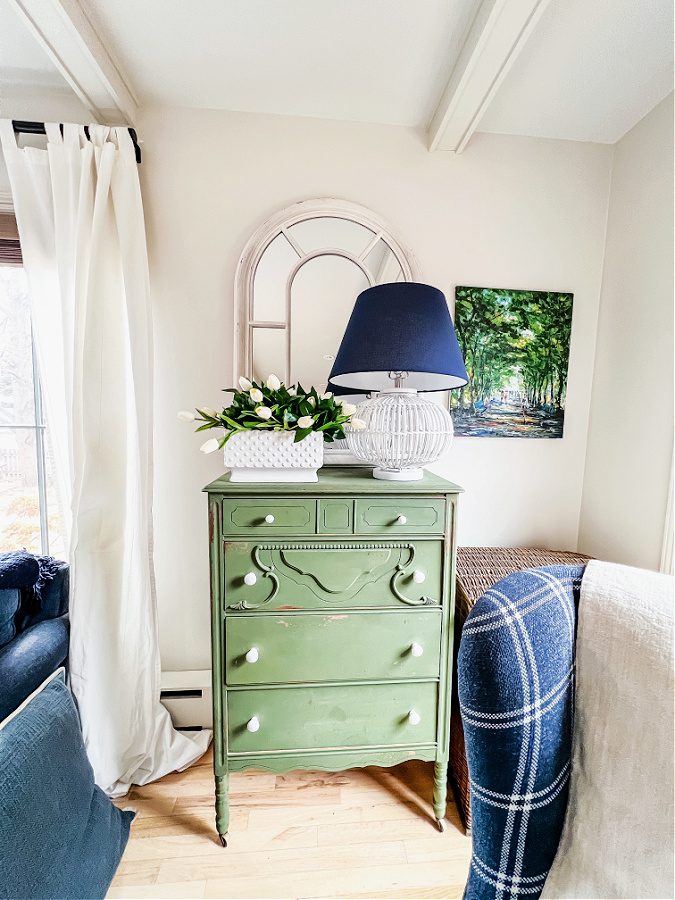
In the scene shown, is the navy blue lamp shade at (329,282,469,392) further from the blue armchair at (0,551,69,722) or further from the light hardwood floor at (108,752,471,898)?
the light hardwood floor at (108,752,471,898)

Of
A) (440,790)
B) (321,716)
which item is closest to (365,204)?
(321,716)

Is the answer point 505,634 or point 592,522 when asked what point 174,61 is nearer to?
point 505,634

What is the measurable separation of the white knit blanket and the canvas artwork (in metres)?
0.95

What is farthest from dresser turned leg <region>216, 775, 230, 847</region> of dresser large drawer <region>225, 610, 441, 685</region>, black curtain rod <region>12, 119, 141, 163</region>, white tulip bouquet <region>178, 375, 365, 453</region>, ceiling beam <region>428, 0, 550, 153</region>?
ceiling beam <region>428, 0, 550, 153</region>

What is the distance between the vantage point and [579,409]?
159 cm

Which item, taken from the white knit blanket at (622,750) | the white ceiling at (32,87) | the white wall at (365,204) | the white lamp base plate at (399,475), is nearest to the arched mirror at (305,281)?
the white wall at (365,204)

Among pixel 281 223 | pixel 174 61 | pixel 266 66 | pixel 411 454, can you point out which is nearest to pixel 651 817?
pixel 411 454

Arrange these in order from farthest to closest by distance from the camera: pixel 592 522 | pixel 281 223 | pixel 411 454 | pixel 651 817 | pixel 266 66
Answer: pixel 592 522, pixel 281 223, pixel 266 66, pixel 411 454, pixel 651 817

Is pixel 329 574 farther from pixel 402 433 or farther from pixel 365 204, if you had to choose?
pixel 365 204

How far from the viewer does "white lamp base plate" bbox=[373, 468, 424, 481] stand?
1.14 metres

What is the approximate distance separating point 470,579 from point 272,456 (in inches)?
30.5

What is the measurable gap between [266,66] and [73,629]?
1912mm

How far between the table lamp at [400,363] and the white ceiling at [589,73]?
2.71 feet

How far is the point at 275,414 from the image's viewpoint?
1.08m
